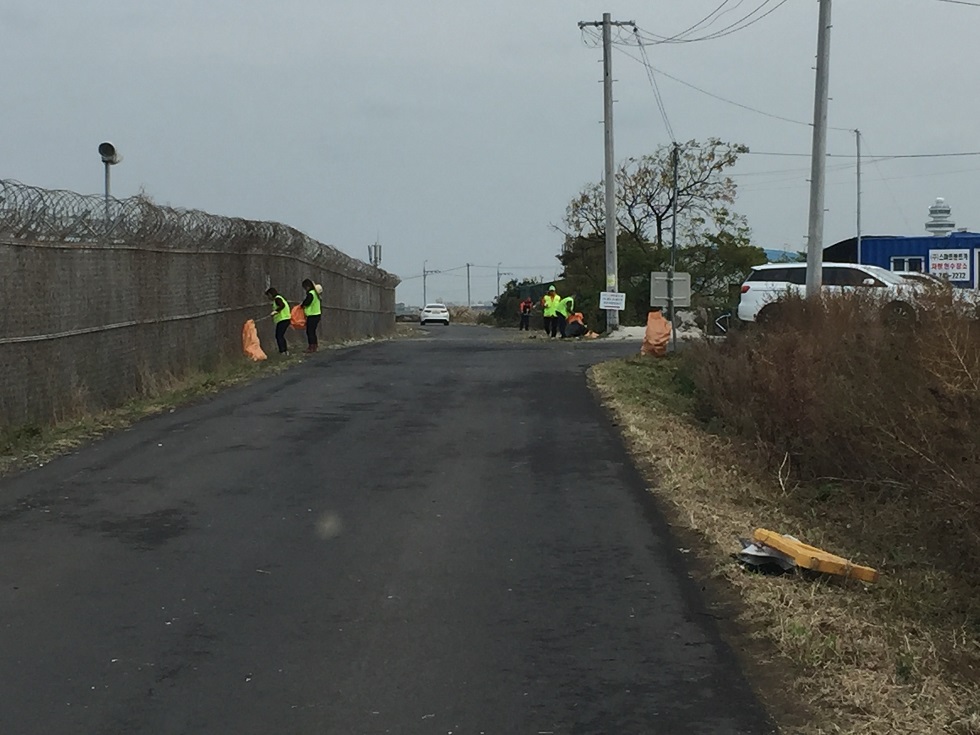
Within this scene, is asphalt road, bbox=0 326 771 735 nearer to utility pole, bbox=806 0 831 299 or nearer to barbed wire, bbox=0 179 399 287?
barbed wire, bbox=0 179 399 287

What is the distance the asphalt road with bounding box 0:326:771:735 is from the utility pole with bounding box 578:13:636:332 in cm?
2422

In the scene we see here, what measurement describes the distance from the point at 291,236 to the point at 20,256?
46.6 ft

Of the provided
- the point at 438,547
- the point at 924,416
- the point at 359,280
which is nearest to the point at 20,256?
the point at 438,547

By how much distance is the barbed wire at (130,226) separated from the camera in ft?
41.5

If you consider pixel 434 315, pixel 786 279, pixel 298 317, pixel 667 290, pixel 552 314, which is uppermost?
pixel 786 279

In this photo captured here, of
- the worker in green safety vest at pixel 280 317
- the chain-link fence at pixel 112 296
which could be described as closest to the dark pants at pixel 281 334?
the worker in green safety vest at pixel 280 317

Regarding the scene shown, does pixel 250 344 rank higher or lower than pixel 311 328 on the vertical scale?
lower

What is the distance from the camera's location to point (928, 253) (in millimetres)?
46438

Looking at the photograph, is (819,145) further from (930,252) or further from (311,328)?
(930,252)

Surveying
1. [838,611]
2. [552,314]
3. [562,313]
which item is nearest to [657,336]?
[552,314]

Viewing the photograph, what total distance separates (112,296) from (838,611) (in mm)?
10939

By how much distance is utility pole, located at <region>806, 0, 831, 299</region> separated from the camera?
70.2ft

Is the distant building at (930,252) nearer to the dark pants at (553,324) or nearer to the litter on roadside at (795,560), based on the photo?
the dark pants at (553,324)

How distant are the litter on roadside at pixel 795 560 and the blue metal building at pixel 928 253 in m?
38.5
